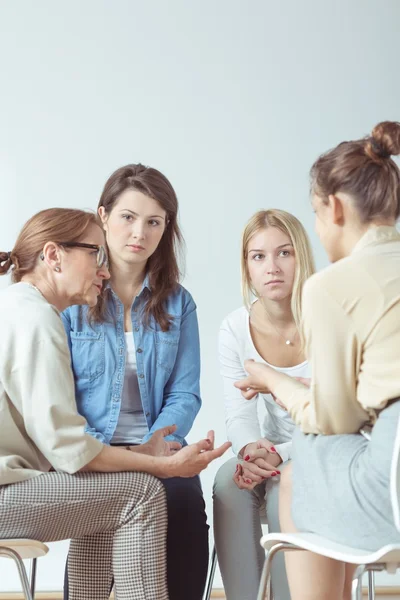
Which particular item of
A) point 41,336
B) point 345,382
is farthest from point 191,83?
point 345,382

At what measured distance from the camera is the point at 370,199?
4.83ft

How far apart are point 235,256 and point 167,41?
1.01m

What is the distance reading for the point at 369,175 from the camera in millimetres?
1476

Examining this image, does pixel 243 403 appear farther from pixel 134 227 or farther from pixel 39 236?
pixel 39 236

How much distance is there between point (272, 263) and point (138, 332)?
0.43m

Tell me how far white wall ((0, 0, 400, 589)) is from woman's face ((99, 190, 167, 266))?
3.70ft

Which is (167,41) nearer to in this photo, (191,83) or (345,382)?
(191,83)

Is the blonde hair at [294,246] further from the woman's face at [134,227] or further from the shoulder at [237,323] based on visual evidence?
the woman's face at [134,227]

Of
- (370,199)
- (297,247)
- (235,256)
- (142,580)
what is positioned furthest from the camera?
(235,256)

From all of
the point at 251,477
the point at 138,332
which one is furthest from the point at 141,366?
the point at 251,477

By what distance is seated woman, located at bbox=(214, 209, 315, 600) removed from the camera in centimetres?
201

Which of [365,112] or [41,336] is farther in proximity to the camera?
[365,112]

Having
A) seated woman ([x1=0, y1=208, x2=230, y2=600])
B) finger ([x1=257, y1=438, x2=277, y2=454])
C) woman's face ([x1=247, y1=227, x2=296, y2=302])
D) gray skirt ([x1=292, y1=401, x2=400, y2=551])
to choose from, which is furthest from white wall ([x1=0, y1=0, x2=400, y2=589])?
Result: gray skirt ([x1=292, y1=401, x2=400, y2=551])

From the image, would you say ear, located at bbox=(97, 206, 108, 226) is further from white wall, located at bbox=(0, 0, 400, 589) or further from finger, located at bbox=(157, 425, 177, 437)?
white wall, located at bbox=(0, 0, 400, 589)
